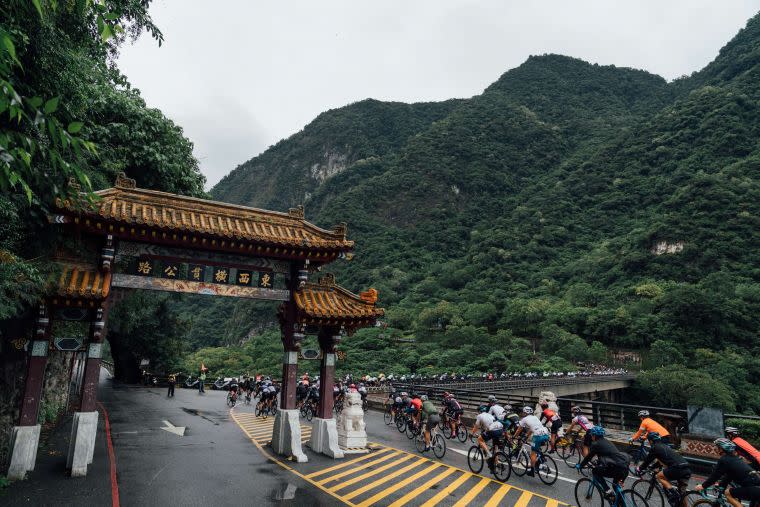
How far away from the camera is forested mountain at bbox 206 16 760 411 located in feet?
204

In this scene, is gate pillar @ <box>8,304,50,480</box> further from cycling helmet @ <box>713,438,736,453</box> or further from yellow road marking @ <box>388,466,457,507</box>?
cycling helmet @ <box>713,438,736,453</box>

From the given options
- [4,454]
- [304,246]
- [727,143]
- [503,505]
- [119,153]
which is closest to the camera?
[503,505]

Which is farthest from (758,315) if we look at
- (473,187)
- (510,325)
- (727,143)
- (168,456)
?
(473,187)

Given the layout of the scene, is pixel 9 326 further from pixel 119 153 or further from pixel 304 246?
pixel 119 153

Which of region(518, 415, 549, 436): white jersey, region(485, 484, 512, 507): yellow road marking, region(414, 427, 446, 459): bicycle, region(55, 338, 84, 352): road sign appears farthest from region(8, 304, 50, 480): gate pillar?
region(518, 415, 549, 436): white jersey

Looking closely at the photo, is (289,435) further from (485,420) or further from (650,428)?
(650,428)

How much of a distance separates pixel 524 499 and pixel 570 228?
391ft

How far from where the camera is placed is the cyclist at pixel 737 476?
7.31m

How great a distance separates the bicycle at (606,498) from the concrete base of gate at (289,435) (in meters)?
6.93

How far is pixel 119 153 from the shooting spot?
659 inches

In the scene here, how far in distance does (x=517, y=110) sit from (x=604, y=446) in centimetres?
18548

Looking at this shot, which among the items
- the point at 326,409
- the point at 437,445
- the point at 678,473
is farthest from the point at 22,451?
the point at 678,473

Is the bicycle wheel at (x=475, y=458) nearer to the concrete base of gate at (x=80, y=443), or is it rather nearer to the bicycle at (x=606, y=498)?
the bicycle at (x=606, y=498)

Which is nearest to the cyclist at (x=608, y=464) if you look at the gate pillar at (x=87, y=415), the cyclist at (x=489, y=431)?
the cyclist at (x=489, y=431)
